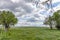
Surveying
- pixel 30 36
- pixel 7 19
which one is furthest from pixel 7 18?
pixel 30 36

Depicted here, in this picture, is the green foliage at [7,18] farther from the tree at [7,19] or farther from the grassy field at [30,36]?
the grassy field at [30,36]

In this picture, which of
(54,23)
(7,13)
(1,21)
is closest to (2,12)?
(7,13)

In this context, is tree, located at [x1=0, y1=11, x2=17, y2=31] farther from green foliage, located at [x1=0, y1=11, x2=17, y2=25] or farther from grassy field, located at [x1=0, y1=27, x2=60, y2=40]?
grassy field, located at [x1=0, y1=27, x2=60, y2=40]

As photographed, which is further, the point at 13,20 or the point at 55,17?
the point at 55,17

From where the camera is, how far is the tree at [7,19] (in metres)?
83.2

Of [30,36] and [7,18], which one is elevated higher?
[7,18]

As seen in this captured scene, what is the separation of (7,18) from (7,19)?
80cm

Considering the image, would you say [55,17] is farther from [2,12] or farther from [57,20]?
[2,12]

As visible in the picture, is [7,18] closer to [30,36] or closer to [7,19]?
[7,19]

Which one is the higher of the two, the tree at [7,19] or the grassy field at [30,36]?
the tree at [7,19]

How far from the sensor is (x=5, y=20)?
86.2 m

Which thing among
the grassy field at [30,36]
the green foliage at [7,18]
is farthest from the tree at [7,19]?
the grassy field at [30,36]

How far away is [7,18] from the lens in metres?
87.0

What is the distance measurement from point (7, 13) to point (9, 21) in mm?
6909
